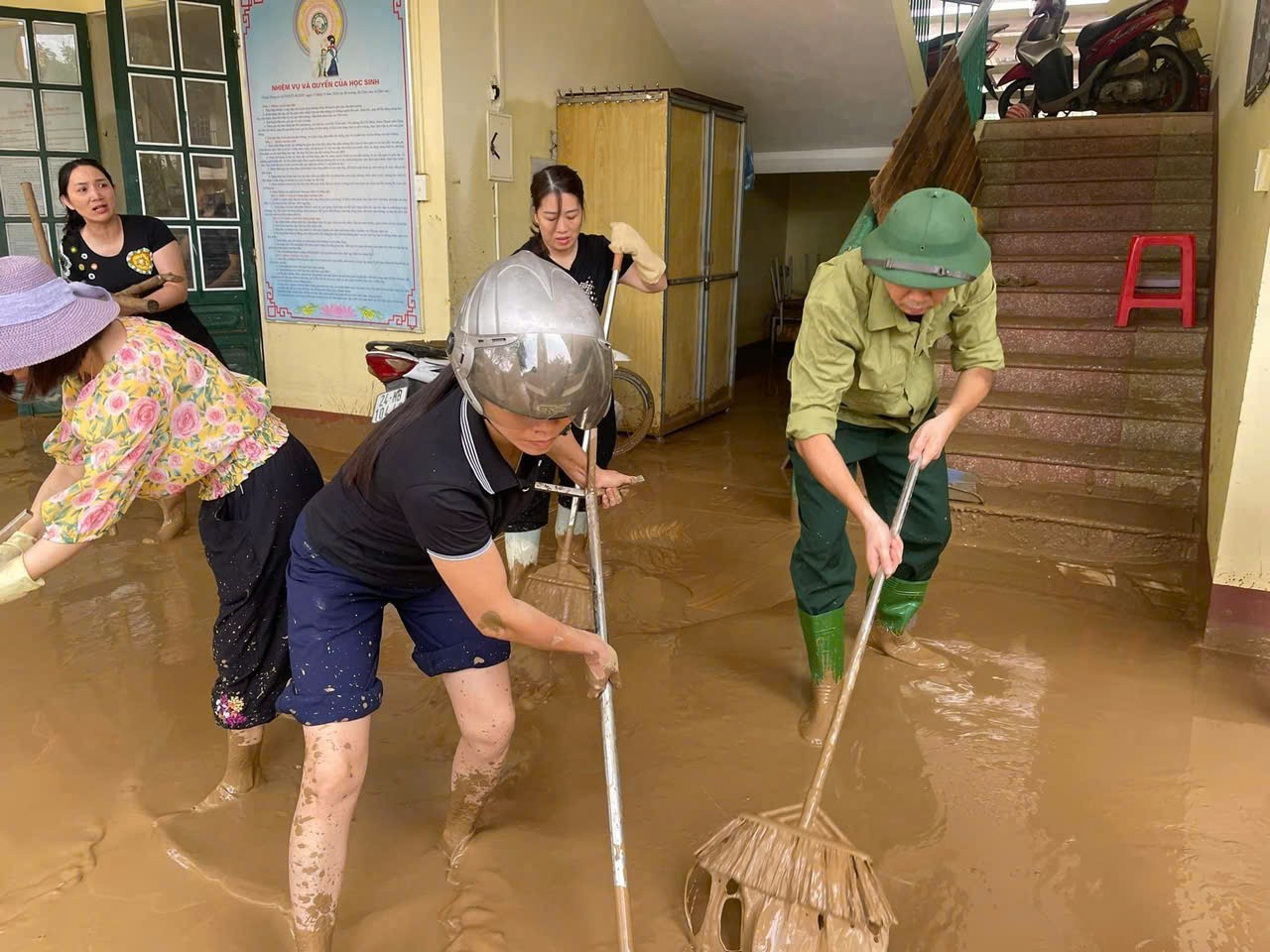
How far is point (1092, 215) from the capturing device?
5074 mm

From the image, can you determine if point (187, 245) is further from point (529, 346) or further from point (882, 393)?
point (529, 346)

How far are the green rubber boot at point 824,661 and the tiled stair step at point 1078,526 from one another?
4.90ft

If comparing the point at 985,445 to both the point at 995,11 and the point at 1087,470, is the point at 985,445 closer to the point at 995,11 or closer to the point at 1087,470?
the point at 1087,470

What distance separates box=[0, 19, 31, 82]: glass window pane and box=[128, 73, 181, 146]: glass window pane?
106 centimetres

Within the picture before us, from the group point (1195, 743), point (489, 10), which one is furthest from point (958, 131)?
point (1195, 743)

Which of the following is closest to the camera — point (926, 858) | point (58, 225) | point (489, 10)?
point (926, 858)

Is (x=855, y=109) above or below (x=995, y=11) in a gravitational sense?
below

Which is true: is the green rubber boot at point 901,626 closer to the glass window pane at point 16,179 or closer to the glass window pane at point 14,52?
the glass window pane at point 16,179

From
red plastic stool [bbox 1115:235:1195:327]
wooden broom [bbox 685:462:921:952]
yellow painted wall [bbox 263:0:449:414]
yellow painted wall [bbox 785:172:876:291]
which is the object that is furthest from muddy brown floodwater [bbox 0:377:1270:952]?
yellow painted wall [bbox 785:172:876:291]

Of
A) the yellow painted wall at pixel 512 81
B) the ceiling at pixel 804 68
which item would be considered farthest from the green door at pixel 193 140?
the ceiling at pixel 804 68

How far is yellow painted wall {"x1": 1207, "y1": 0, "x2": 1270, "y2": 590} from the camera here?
2641 mm

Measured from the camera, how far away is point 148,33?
16.4 ft

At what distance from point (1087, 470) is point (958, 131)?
2149mm

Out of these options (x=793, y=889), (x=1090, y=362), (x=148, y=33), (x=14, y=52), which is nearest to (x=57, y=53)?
(x=14, y=52)
